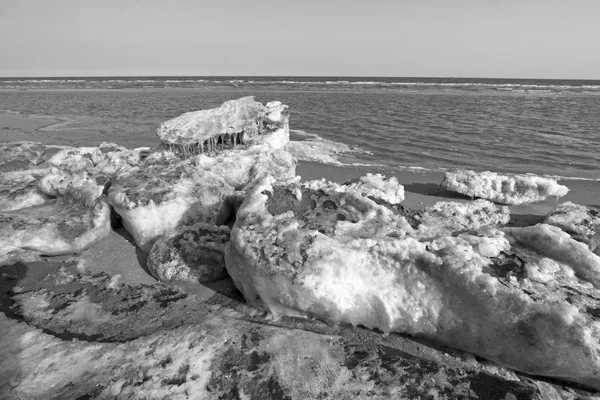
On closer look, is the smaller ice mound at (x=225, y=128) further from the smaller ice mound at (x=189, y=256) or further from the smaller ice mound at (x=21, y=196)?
the smaller ice mound at (x=189, y=256)

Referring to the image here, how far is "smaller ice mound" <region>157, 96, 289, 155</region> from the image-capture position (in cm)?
756

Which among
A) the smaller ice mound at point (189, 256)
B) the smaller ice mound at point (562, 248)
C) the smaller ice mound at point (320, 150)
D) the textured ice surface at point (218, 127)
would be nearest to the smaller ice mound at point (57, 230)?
the smaller ice mound at point (189, 256)

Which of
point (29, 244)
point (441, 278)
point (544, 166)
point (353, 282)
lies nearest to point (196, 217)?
point (29, 244)

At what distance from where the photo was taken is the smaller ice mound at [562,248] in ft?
8.81

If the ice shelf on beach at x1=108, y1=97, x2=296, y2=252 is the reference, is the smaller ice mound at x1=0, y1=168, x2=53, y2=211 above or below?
below

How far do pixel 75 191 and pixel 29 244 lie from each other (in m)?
1.17

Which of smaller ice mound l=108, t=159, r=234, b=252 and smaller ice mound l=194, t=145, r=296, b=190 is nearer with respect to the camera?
smaller ice mound l=108, t=159, r=234, b=252

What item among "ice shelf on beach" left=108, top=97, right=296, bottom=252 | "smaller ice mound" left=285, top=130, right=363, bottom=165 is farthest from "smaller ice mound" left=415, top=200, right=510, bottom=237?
"smaller ice mound" left=285, top=130, right=363, bottom=165

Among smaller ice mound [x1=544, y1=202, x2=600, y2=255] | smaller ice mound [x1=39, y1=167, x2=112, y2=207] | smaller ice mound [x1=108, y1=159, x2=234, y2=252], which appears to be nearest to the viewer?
smaller ice mound [x1=544, y1=202, x2=600, y2=255]

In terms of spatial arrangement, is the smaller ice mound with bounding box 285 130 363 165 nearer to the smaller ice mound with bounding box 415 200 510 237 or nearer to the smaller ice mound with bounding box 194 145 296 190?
the smaller ice mound with bounding box 194 145 296 190

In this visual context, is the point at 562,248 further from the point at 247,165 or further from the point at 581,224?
the point at 247,165

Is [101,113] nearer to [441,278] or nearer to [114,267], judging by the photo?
[114,267]

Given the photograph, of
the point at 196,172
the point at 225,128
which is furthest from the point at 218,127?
the point at 196,172

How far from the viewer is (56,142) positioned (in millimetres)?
11539
